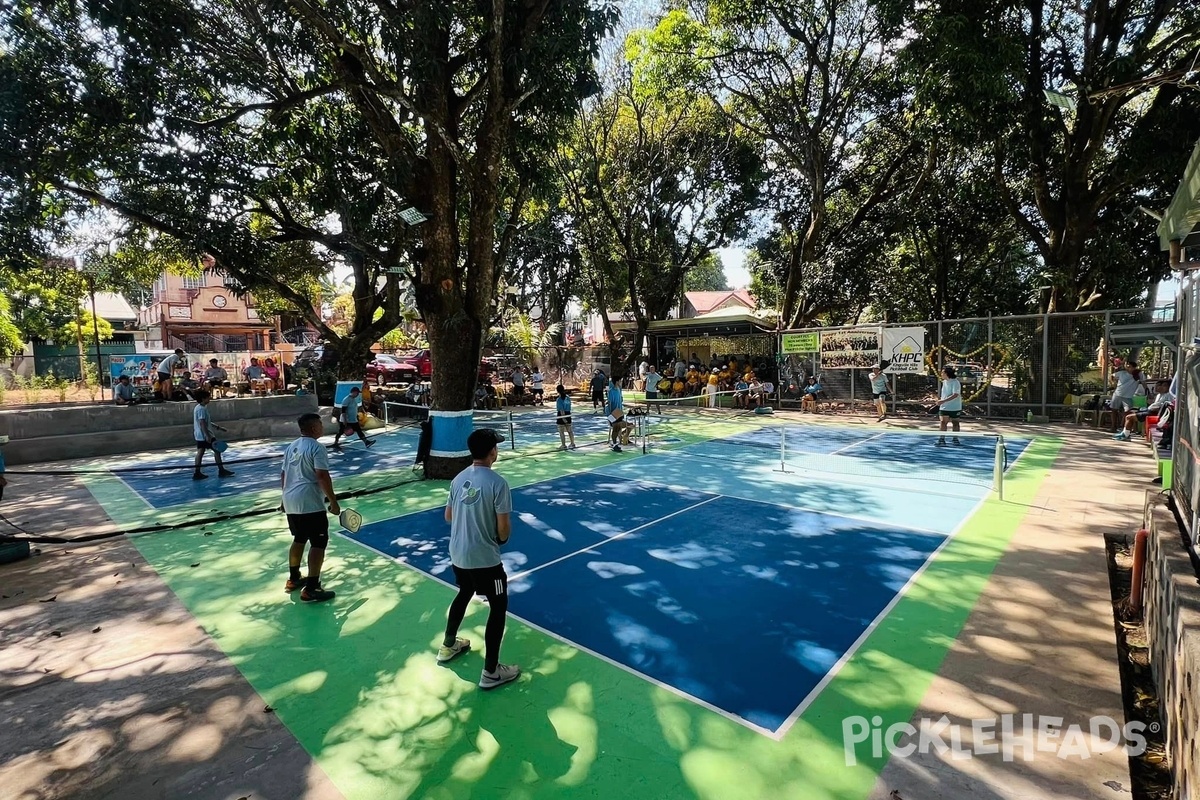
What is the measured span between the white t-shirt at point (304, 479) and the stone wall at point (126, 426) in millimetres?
13052

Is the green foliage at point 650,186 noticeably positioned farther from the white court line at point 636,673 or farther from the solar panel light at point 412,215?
the white court line at point 636,673

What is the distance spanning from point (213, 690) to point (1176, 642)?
19.6 ft

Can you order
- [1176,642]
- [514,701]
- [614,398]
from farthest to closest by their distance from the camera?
[614,398], [514,701], [1176,642]

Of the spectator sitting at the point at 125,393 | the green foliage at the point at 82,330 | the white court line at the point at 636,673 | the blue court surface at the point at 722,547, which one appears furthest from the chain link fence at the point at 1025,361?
the green foliage at the point at 82,330

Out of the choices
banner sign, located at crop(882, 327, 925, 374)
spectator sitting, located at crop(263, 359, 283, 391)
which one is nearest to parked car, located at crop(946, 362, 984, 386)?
banner sign, located at crop(882, 327, 925, 374)

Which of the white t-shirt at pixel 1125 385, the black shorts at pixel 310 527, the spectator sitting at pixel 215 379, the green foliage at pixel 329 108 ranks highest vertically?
the green foliage at pixel 329 108

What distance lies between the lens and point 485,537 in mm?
4105

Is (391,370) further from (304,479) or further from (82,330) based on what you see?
(82,330)

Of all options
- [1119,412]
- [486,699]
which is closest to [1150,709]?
[486,699]

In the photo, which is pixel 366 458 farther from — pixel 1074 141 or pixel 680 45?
pixel 1074 141

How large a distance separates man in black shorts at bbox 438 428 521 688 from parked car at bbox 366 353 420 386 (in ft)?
72.9

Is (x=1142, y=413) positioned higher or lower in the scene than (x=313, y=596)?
higher

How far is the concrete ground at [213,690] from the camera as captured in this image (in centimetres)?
328

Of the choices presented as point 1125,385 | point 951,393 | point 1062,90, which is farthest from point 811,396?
point 1062,90
